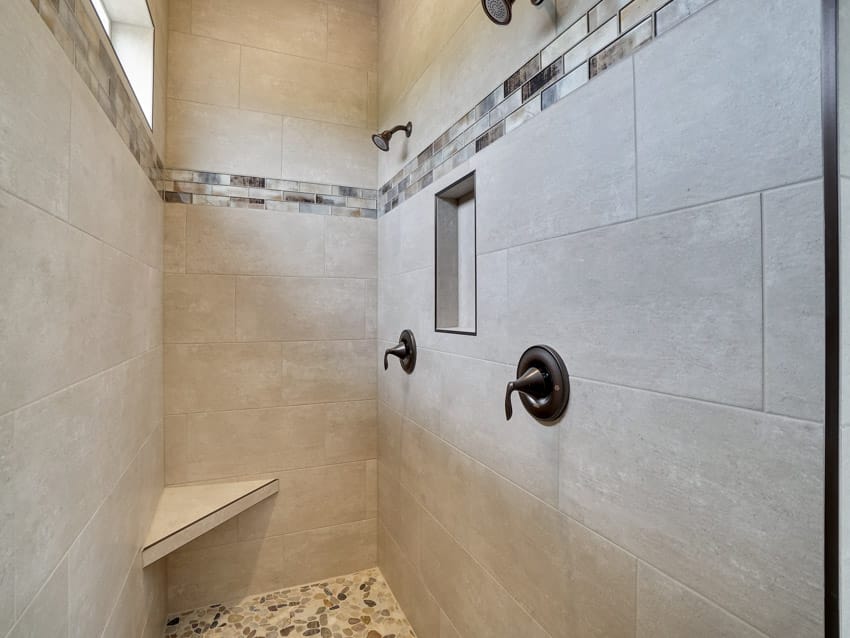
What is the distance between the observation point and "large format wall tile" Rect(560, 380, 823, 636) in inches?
21.0

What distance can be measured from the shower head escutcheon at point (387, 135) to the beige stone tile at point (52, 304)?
1071 millimetres

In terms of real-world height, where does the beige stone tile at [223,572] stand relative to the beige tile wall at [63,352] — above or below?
below

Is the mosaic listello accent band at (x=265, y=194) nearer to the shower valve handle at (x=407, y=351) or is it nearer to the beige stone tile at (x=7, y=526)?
the shower valve handle at (x=407, y=351)

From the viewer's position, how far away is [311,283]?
2.04 metres

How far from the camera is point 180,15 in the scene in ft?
6.04

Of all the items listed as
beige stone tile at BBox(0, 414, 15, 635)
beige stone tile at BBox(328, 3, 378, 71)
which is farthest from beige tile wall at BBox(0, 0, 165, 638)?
beige stone tile at BBox(328, 3, 378, 71)

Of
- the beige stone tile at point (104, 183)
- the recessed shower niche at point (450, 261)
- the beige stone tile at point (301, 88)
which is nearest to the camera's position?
the beige stone tile at point (104, 183)

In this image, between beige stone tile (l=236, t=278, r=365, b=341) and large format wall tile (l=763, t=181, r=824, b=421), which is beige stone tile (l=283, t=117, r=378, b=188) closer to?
beige stone tile (l=236, t=278, r=365, b=341)

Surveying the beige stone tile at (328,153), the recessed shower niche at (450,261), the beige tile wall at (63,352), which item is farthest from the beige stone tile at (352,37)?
the beige tile wall at (63,352)

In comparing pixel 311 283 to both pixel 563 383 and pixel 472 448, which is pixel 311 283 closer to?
pixel 472 448

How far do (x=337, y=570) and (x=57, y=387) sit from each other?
175cm

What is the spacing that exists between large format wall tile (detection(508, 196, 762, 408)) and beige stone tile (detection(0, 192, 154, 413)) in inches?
36.6

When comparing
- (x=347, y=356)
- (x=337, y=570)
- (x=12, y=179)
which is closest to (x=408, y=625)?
(x=337, y=570)

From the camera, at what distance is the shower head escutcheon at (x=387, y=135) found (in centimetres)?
175
